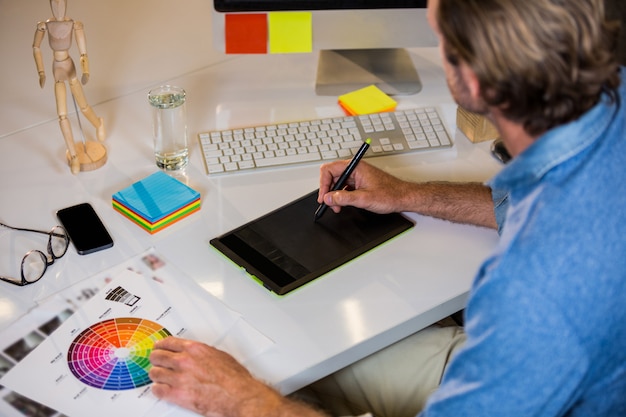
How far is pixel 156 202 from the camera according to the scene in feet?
4.08

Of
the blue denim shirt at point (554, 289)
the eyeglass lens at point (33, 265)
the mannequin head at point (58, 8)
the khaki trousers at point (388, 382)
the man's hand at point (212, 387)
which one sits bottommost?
the khaki trousers at point (388, 382)

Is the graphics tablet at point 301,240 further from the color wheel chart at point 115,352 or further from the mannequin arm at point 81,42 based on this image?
the mannequin arm at point 81,42

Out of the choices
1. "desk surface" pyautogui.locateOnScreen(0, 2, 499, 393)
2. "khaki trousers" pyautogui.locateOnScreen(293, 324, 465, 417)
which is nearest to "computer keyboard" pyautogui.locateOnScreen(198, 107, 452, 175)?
"desk surface" pyautogui.locateOnScreen(0, 2, 499, 393)

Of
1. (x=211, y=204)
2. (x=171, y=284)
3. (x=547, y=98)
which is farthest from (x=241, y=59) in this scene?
(x=547, y=98)

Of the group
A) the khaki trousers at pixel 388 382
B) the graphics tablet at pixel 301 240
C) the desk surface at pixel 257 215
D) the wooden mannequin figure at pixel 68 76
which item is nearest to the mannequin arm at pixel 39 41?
the wooden mannequin figure at pixel 68 76

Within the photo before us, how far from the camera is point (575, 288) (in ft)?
2.61

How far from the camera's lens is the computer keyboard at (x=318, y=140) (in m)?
1.38

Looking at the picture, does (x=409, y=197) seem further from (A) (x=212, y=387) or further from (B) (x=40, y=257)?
(B) (x=40, y=257)

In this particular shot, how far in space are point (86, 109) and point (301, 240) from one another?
0.44 m

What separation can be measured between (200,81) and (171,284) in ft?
2.01

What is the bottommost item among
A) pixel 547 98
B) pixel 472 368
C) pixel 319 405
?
pixel 319 405

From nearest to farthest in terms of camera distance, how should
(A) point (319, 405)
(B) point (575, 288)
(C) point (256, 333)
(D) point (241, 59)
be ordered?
1. (B) point (575, 288)
2. (C) point (256, 333)
3. (A) point (319, 405)
4. (D) point (241, 59)

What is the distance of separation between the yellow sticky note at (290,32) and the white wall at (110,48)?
231mm

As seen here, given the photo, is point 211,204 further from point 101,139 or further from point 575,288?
point 575,288
